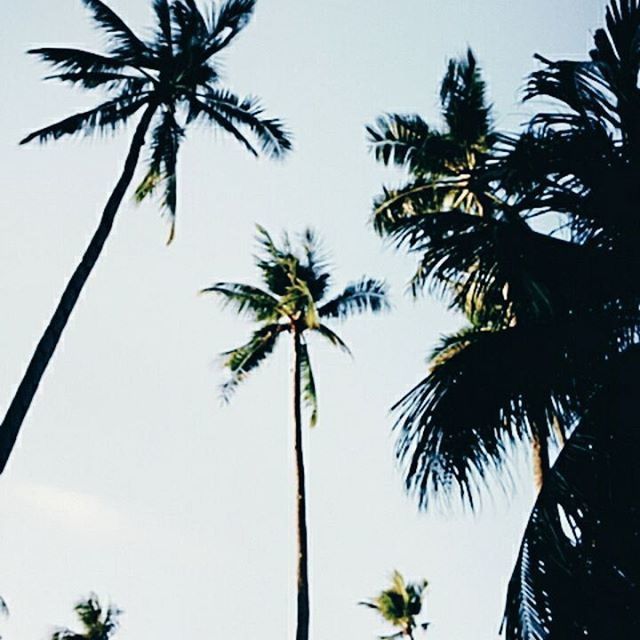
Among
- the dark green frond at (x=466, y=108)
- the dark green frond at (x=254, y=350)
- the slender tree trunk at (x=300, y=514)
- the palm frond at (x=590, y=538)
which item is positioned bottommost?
the palm frond at (x=590, y=538)

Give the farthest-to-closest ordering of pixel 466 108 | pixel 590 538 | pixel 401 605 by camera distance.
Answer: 1. pixel 401 605
2. pixel 466 108
3. pixel 590 538

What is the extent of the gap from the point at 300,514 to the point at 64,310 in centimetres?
849

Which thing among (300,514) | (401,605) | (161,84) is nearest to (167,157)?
(161,84)

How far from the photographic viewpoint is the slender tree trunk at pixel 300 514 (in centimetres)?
1459

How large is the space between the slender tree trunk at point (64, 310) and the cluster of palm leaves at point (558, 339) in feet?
21.6

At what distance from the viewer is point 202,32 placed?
14.3 metres

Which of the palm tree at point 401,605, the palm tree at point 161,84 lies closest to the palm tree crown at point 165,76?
the palm tree at point 161,84

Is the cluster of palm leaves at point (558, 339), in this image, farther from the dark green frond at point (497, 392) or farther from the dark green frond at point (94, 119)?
the dark green frond at point (94, 119)

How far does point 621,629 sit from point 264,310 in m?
16.5

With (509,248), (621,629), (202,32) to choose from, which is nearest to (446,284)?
(509,248)

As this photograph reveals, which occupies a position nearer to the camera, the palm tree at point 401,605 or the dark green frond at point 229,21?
the dark green frond at point 229,21

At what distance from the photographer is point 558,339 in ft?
15.9

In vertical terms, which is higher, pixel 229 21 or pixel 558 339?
pixel 229 21

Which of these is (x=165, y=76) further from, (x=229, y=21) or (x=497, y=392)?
(x=497, y=392)
